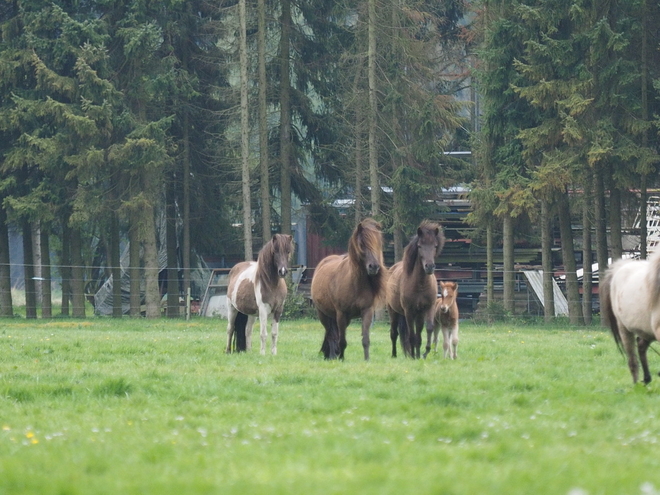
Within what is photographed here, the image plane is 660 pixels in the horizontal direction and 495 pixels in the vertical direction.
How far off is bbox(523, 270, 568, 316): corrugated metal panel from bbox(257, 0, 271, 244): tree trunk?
9.69 m

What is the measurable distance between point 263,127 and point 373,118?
13.4 feet

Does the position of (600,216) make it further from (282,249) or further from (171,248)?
(171,248)

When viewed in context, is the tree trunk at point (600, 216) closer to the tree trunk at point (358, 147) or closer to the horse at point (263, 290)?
the tree trunk at point (358, 147)

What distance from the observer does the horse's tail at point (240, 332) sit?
1543 cm

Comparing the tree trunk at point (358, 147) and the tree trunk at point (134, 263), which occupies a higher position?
the tree trunk at point (358, 147)

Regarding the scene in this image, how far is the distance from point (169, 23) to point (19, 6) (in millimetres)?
5357

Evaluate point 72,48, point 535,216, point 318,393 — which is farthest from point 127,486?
point 72,48

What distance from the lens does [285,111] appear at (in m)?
36.0

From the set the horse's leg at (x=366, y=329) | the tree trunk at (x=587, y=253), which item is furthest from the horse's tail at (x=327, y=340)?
the tree trunk at (x=587, y=253)

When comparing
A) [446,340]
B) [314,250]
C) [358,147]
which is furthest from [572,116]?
[314,250]

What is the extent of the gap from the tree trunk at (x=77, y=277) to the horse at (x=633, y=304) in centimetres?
2504

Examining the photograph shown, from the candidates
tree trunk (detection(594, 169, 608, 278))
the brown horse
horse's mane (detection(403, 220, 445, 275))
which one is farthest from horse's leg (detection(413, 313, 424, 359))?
tree trunk (detection(594, 169, 608, 278))

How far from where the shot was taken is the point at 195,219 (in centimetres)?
3694

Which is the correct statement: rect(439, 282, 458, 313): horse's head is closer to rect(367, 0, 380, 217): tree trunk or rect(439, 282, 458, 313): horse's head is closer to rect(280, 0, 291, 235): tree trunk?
rect(367, 0, 380, 217): tree trunk
